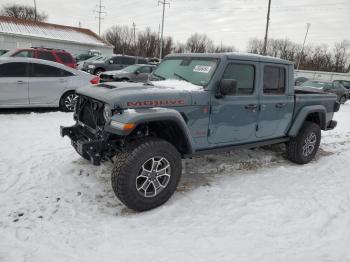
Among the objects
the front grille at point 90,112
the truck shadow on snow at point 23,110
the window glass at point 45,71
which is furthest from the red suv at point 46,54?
the front grille at point 90,112

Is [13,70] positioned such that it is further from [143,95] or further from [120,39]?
[120,39]

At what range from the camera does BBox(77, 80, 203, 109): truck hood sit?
3.55 metres

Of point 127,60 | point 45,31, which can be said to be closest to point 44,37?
point 45,31

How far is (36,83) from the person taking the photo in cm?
815

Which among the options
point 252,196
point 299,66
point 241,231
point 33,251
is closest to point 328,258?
point 241,231

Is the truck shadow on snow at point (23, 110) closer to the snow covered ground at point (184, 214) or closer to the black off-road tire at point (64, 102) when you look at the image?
the black off-road tire at point (64, 102)

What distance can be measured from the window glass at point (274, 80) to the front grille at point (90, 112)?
260 centimetres

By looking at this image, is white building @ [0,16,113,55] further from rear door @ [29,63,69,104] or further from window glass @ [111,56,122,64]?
rear door @ [29,63,69,104]

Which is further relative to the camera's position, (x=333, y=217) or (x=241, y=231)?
(x=333, y=217)

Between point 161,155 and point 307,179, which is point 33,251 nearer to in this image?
point 161,155

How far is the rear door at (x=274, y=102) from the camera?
489 centimetres

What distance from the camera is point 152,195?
12.3 feet

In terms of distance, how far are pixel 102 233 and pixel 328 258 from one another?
2277mm

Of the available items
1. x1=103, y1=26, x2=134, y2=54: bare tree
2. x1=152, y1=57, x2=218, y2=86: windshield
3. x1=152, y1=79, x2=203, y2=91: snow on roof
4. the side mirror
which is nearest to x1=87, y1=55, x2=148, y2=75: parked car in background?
x1=152, y1=57, x2=218, y2=86: windshield
